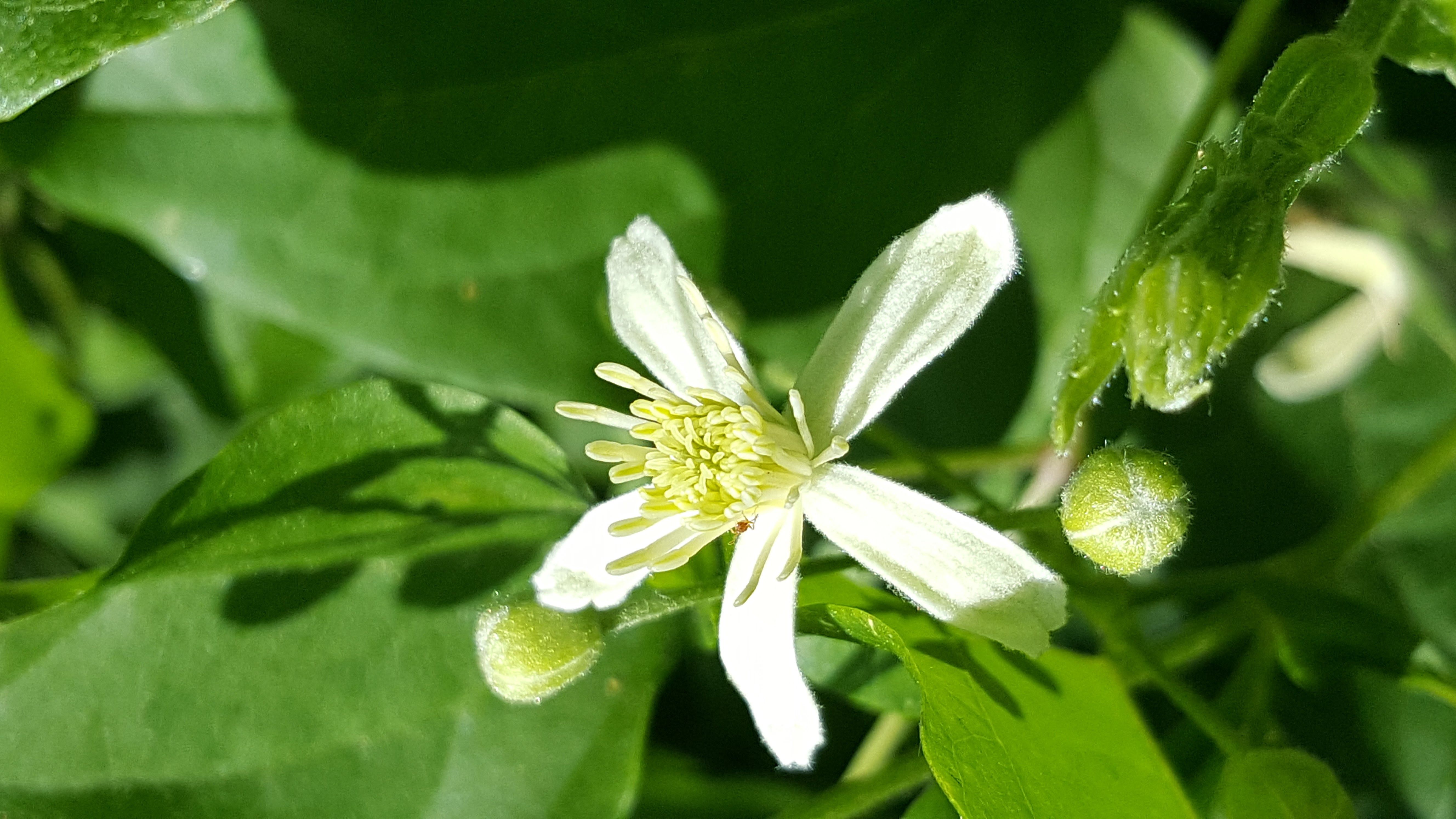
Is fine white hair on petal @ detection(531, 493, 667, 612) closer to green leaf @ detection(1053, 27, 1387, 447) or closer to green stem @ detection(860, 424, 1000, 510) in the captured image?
green stem @ detection(860, 424, 1000, 510)

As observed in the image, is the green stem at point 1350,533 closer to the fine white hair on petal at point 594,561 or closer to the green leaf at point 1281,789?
the green leaf at point 1281,789

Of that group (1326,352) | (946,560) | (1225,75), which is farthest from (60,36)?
(1326,352)

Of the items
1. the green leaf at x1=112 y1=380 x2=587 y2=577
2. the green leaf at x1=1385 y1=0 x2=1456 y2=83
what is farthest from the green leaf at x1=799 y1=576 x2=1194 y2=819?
the green leaf at x1=1385 y1=0 x2=1456 y2=83

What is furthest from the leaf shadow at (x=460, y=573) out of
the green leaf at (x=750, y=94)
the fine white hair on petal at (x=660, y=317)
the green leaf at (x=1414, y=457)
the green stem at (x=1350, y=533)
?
the green leaf at (x=1414, y=457)

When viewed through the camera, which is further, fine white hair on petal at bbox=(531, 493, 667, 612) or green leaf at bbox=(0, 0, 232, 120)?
fine white hair on petal at bbox=(531, 493, 667, 612)

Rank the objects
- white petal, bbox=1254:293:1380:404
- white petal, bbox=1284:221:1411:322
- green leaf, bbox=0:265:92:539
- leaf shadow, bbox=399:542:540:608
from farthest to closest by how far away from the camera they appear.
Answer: white petal, bbox=1254:293:1380:404 < white petal, bbox=1284:221:1411:322 < green leaf, bbox=0:265:92:539 < leaf shadow, bbox=399:542:540:608

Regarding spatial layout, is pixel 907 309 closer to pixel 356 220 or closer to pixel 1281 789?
pixel 1281 789

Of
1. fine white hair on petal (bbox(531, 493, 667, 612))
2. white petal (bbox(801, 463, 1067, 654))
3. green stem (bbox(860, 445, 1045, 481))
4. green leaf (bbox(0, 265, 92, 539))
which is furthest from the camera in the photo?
green leaf (bbox(0, 265, 92, 539))
